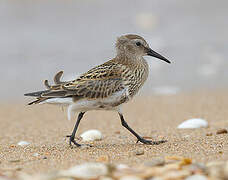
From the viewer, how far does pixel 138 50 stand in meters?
5.78

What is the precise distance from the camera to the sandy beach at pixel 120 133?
451 centimetres

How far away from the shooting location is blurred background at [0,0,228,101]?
1201 cm

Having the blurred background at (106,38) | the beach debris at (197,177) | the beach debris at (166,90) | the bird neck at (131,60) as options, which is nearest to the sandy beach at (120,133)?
the beach debris at (166,90)

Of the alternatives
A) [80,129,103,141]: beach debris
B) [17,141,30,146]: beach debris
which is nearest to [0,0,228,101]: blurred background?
[17,141,30,146]: beach debris

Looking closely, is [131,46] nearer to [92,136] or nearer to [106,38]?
[92,136]

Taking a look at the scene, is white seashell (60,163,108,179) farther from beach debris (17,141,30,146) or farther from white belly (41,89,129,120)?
beach debris (17,141,30,146)

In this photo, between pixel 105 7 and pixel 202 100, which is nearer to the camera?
pixel 202 100

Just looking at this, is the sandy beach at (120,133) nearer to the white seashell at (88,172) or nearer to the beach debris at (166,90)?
the beach debris at (166,90)

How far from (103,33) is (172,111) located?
6.30 m

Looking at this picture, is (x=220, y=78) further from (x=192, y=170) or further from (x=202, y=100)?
(x=192, y=170)

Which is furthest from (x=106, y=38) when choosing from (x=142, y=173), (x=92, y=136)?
(x=142, y=173)

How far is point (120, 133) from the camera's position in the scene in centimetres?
698

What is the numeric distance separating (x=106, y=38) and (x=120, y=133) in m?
7.78

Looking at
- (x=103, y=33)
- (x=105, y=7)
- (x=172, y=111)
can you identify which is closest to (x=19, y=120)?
(x=172, y=111)
